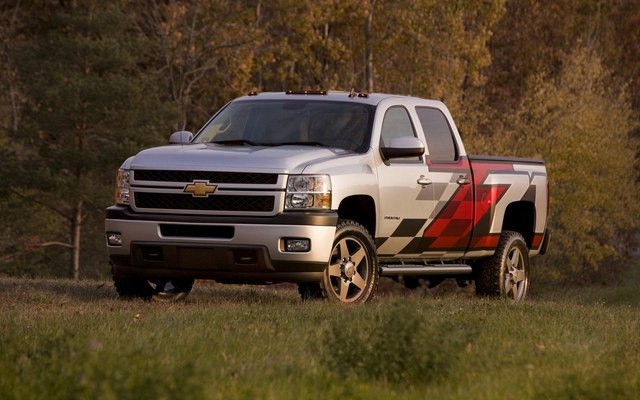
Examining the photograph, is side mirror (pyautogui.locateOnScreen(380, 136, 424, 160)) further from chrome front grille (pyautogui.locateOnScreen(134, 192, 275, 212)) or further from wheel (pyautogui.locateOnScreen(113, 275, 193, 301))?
wheel (pyautogui.locateOnScreen(113, 275, 193, 301))

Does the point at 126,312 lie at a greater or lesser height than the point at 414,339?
lesser

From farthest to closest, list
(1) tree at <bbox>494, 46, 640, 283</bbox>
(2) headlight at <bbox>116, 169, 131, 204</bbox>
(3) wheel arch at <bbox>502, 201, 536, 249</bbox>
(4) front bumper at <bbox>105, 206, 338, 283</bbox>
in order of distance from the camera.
A: (1) tree at <bbox>494, 46, 640, 283</bbox>, (3) wheel arch at <bbox>502, 201, 536, 249</bbox>, (2) headlight at <bbox>116, 169, 131, 204</bbox>, (4) front bumper at <bbox>105, 206, 338, 283</bbox>

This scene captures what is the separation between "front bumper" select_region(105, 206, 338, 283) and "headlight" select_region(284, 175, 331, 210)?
87 millimetres

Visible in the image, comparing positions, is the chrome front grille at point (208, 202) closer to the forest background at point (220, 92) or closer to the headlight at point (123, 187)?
the headlight at point (123, 187)

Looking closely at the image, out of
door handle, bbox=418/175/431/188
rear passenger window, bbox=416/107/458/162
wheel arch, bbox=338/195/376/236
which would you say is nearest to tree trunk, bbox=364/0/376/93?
rear passenger window, bbox=416/107/458/162

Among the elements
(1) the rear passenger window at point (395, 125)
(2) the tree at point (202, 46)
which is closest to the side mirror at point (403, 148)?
(1) the rear passenger window at point (395, 125)

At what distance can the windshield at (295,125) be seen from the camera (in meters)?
11.3

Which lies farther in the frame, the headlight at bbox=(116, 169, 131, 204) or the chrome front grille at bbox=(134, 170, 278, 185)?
the headlight at bbox=(116, 169, 131, 204)

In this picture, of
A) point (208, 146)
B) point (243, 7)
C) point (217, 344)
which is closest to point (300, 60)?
Result: point (243, 7)

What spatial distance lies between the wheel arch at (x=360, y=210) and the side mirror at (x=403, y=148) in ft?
1.44

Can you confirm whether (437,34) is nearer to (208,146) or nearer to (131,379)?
(208,146)

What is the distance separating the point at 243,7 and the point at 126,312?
129 ft

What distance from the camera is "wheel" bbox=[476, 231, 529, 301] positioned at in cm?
1316

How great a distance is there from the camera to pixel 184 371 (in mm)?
5543
